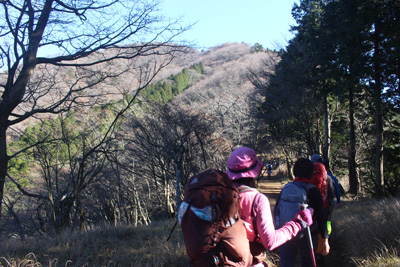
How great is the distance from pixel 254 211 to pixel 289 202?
4.28ft

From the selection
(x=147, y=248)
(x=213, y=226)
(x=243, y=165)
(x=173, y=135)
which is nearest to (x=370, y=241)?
(x=147, y=248)

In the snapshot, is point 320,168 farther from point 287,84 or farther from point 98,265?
point 287,84

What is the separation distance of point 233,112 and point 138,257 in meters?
25.9

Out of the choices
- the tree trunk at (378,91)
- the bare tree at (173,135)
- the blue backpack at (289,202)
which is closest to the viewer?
the blue backpack at (289,202)

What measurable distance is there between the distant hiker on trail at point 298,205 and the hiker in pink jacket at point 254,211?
3.15ft

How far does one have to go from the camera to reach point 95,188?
57.9ft

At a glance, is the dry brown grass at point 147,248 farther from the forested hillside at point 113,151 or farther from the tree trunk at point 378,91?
the tree trunk at point 378,91

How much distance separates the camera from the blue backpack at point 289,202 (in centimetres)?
309

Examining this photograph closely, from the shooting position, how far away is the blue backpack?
309cm

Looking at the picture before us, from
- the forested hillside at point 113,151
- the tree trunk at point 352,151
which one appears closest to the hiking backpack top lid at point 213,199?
the forested hillside at point 113,151

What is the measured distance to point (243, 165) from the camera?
7.02ft

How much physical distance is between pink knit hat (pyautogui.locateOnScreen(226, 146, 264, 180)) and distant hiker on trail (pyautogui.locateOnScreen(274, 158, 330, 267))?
123 centimetres

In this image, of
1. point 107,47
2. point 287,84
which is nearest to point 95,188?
point 287,84

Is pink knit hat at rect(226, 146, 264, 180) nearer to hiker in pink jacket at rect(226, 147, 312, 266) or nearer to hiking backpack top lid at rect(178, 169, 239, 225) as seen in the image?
hiker in pink jacket at rect(226, 147, 312, 266)
